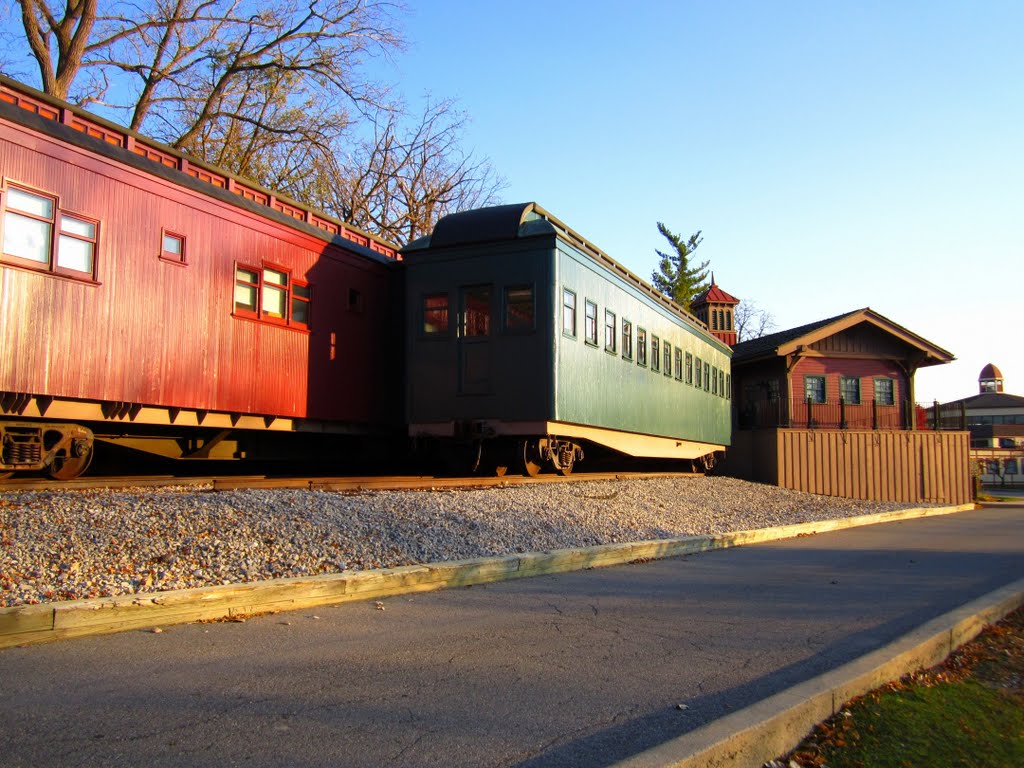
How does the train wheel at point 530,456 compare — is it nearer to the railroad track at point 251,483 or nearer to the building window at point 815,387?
the railroad track at point 251,483

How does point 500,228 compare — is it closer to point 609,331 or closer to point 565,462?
point 609,331

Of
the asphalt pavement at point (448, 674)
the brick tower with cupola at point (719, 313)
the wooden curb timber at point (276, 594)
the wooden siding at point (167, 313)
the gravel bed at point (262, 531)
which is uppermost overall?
the brick tower with cupola at point (719, 313)

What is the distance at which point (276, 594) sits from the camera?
18.3 feet

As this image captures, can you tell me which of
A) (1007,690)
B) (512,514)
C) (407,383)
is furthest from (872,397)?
(1007,690)

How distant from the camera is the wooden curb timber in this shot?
14.8 feet

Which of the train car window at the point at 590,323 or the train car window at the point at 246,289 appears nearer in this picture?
the train car window at the point at 246,289

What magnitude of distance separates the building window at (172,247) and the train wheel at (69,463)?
2.50m

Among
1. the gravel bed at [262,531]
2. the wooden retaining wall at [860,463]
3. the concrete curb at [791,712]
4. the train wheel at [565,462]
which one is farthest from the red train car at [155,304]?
the wooden retaining wall at [860,463]

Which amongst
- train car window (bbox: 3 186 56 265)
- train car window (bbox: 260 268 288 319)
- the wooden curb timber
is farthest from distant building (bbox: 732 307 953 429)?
train car window (bbox: 3 186 56 265)

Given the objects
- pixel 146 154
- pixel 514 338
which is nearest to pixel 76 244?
pixel 146 154

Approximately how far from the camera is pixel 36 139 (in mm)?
8570

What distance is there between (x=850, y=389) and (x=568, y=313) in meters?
20.5

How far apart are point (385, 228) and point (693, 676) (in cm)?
2952

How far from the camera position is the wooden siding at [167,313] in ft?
28.2
